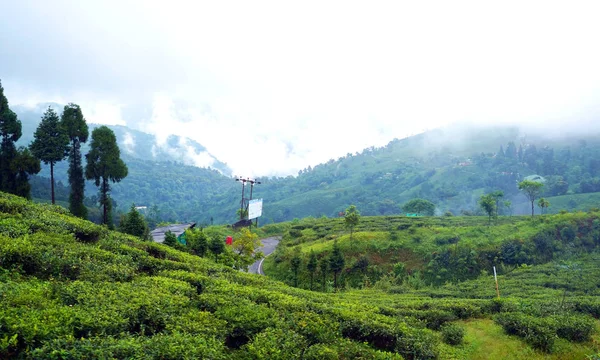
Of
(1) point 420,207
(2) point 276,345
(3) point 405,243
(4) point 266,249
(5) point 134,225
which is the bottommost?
(4) point 266,249

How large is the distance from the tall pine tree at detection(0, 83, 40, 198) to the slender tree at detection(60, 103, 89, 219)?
281 centimetres

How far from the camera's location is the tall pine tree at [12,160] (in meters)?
26.2

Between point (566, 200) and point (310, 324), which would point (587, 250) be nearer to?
point (310, 324)

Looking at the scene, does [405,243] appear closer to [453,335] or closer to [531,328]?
[531,328]

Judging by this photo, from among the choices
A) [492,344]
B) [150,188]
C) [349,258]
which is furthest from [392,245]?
[150,188]

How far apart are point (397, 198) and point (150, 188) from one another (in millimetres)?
124096

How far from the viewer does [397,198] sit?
526 ft

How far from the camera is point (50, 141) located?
27.7 meters

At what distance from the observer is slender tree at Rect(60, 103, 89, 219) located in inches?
1144

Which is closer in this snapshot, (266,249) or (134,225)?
(134,225)

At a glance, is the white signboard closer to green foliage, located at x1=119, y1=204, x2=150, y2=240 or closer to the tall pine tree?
green foliage, located at x1=119, y1=204, x2=150, y2=240

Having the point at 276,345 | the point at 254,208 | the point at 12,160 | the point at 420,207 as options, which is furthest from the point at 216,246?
the point at 420,207

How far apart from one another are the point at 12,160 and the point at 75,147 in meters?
4.39

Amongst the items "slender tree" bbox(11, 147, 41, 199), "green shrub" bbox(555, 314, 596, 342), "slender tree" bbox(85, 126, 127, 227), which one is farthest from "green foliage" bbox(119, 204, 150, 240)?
"green shrub" bbox(555, 314, 596, 342)
